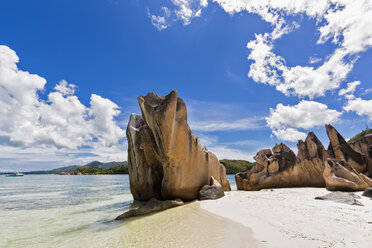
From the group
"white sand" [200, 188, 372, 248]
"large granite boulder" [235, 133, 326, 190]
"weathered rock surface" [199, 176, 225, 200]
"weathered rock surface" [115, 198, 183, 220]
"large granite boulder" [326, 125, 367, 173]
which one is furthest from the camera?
"large granite boulder" [326, 125, 367, 173]

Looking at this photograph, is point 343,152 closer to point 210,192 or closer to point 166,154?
point 210,192

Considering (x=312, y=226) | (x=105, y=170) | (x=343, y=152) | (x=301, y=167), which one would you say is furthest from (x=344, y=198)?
(x=105, y=170)

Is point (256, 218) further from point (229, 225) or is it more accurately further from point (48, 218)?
point (48, 218)

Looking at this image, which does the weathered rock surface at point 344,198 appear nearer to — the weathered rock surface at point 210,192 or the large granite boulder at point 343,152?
the weathered rock surface at point 210,192

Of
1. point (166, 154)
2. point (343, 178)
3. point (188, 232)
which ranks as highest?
point (166, 154)

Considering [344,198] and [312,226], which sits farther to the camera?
[344,198]

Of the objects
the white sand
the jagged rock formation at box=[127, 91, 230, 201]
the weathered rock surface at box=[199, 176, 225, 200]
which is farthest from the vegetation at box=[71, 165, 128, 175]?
the white sand

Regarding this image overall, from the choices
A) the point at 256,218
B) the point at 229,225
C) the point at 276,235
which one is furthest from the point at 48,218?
the point at 276,235

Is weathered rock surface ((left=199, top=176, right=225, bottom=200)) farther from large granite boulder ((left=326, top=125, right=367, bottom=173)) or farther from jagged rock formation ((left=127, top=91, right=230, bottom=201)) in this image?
large granite boulder ((left=326, top=125, right=367, bottom=173))

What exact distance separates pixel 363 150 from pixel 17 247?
99.7ft

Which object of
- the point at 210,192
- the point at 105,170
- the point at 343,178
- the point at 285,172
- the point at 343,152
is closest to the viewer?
the point at 210,192

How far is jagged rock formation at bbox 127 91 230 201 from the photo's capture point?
10.3 m

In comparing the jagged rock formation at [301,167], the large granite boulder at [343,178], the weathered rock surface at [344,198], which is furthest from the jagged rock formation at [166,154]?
the large granite boulder at [343,178]

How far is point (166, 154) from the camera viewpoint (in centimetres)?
1069
